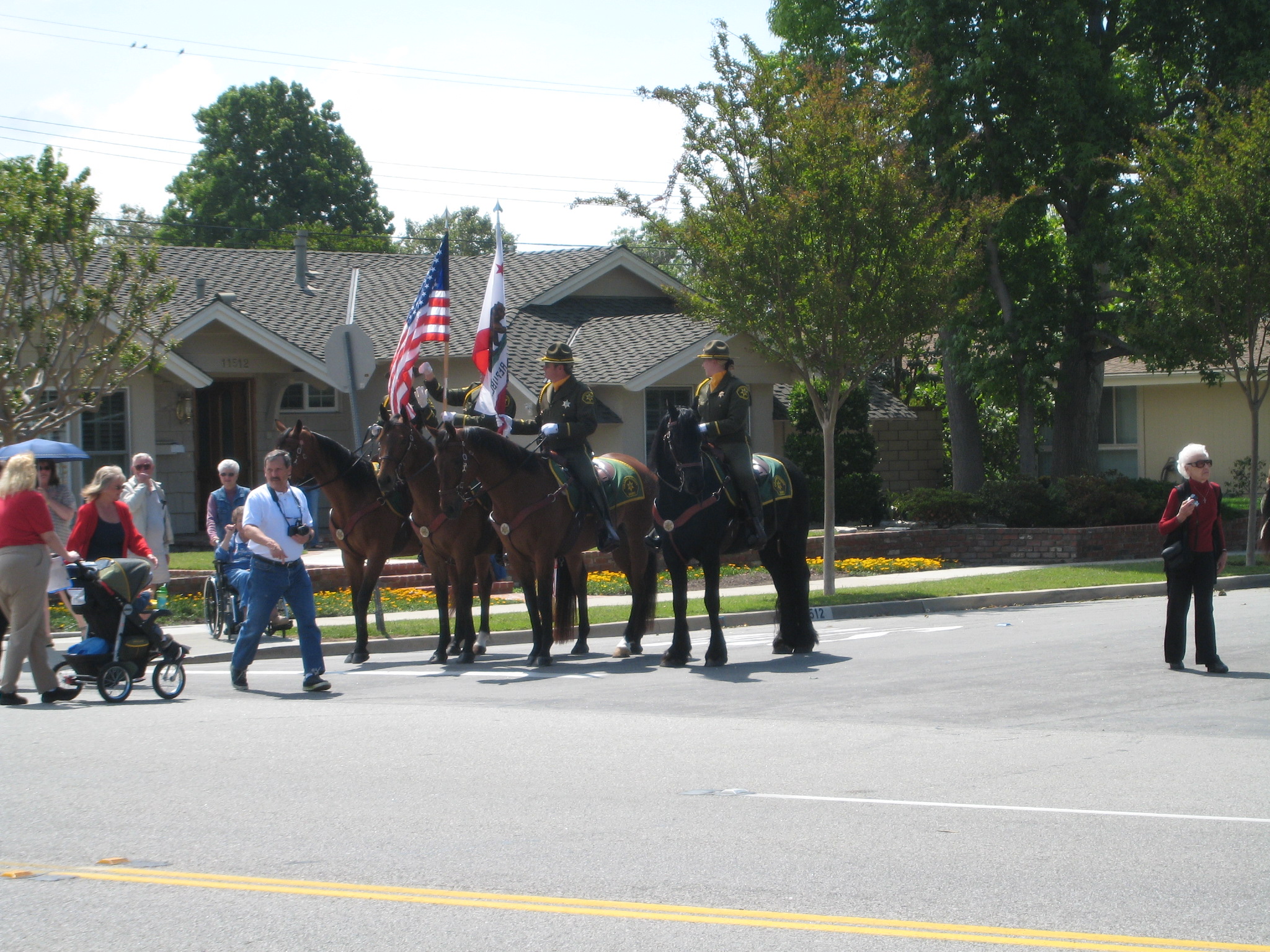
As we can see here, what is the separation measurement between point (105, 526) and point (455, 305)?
1888 cm

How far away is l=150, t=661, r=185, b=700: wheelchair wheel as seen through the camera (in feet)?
37.5

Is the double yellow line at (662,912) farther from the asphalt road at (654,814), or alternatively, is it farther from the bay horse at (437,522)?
the bay horse at (437,522)

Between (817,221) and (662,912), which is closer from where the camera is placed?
(662,912)

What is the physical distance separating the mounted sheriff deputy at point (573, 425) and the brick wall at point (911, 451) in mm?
21727

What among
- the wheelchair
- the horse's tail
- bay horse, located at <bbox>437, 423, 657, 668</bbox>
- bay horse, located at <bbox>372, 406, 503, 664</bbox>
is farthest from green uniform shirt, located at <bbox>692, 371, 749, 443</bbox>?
the wheelchair

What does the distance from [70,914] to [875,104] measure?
16101 mm

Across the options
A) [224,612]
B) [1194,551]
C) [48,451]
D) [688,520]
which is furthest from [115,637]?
[1194,551]

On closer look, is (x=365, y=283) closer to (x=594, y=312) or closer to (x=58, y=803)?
(x=594, y=312)

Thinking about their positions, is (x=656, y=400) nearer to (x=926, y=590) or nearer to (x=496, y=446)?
(x=926, y=590)

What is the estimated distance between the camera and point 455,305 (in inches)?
1202

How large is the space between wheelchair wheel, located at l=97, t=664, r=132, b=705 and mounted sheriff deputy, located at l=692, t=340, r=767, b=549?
5.71 metres

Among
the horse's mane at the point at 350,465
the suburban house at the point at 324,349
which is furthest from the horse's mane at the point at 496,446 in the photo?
the suburban house at the point at 324,349

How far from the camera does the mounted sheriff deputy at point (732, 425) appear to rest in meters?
13.4

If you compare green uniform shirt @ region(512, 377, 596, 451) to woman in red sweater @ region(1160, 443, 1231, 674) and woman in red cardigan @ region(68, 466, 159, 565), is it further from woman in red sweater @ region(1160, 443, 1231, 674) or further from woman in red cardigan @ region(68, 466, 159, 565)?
woman in red sweater @ region(1160, 443, 1231, 674)
